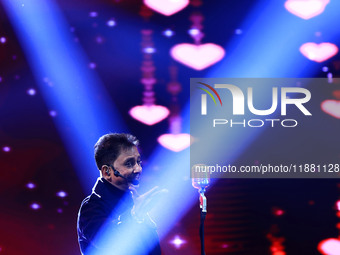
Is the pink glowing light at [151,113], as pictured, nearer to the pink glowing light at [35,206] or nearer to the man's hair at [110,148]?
the pink glowing light at [35,206]

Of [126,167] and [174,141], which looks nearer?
[126,167]

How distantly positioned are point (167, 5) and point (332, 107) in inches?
49.3

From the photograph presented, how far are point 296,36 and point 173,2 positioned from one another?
31.8 inches

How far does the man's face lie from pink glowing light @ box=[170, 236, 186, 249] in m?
1.23

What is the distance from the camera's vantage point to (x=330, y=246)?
9.11ft

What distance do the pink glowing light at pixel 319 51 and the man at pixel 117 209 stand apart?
1.64m

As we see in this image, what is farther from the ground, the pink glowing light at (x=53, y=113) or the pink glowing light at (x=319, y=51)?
the pink glowing light at (x=319, y=51)

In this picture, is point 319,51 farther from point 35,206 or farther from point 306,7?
point 35,206

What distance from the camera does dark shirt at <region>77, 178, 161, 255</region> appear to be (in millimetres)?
1352

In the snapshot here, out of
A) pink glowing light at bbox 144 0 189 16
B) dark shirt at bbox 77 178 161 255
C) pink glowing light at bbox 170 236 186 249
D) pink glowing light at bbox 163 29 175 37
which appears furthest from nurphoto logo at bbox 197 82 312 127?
dark shirt at bbox 77 178 161 255

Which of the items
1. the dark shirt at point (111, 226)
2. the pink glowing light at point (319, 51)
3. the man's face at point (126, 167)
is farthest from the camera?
the pink glowing light at point (319, 51)

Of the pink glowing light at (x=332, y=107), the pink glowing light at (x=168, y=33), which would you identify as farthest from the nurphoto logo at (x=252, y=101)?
the pink glowing light at (x=168, y=33)

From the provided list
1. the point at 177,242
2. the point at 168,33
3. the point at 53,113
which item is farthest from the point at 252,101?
the point at 53,113

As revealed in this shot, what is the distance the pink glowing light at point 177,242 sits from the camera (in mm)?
2637
